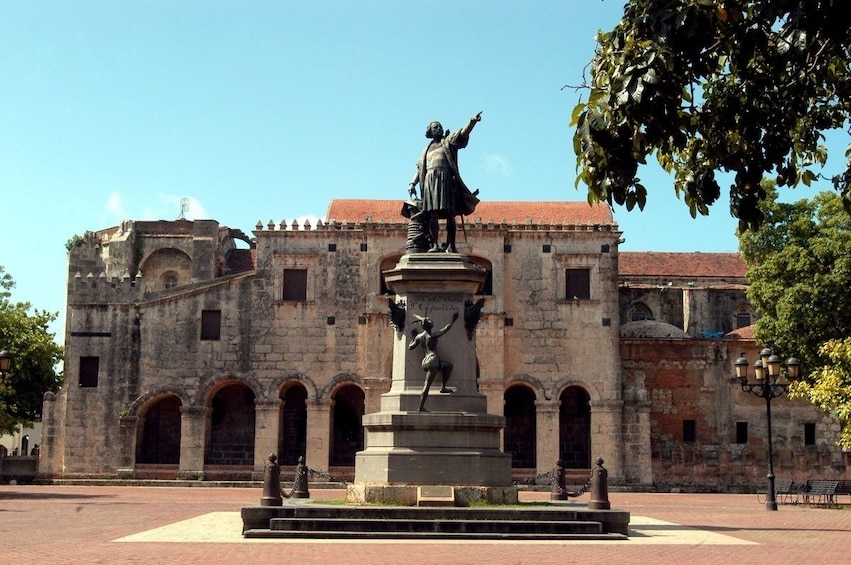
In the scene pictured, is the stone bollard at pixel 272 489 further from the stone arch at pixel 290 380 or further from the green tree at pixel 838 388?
the stone arch at pixel 290 380

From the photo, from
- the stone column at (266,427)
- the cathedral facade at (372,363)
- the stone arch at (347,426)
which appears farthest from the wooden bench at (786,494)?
the stone column at (266,427)

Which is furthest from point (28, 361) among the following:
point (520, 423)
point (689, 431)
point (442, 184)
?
point (442, 184)

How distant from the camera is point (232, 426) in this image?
44.6m

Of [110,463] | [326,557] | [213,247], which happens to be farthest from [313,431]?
[326,557]

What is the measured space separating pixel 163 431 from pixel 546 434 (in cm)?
1555

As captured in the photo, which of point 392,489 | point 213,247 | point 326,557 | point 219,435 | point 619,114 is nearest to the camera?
point 619,114

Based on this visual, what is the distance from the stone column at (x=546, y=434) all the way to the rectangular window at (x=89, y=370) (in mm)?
17057

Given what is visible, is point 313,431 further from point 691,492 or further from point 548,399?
point 691,492

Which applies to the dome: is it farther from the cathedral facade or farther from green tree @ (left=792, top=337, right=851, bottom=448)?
green tree @ (left=792, top=337, right=851, bottom=448)

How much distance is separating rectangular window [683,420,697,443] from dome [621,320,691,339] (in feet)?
11.4

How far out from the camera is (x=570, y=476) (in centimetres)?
4106

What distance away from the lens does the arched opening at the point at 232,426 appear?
44.2 m

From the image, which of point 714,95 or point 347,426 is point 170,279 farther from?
point 714,95

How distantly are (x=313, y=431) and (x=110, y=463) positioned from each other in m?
7.81
